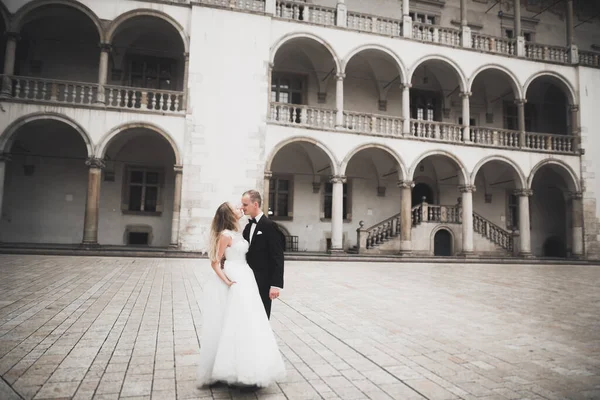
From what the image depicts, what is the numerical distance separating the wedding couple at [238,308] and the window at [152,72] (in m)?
17.0

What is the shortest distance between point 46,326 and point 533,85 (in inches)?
1055

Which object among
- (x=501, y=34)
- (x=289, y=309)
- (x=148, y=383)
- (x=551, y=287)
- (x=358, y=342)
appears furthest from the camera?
(x=501, y=34)

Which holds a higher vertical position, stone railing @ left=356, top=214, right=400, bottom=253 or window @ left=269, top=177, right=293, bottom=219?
window @ left=269, top=177, right=293, bottom=219

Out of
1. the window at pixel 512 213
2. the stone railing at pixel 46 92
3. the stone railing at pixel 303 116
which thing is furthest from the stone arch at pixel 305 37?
the window at pixel 512 213

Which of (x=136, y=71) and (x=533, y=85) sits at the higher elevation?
(x=533, y=85)

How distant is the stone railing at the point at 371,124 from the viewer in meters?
17.9

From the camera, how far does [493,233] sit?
2003 cm

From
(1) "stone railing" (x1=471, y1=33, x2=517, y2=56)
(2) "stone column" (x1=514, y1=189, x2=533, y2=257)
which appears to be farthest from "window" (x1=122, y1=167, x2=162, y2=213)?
(2) "stone column" (x1=514, y1=189, x2=533, y2=257)

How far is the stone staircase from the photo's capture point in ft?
60.3

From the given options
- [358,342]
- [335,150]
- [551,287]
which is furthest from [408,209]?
[358,342]

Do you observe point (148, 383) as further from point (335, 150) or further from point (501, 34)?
point (501, 34)

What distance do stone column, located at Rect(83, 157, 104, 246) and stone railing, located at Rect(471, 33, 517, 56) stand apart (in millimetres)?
18988

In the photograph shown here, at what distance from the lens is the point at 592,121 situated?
21.0 metres

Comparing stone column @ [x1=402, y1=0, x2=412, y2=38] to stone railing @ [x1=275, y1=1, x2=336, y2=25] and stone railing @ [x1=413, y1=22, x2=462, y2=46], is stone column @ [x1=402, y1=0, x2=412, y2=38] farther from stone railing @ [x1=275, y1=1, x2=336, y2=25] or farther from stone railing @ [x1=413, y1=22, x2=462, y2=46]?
stone railing @ [x1=275, y1=1, x2=336, y2=25]
